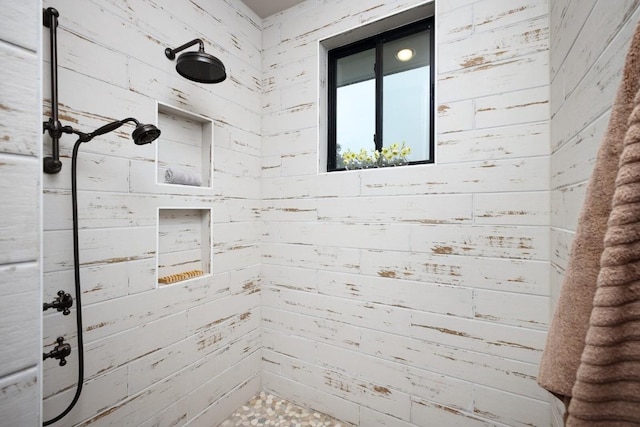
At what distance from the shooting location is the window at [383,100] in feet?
5.21

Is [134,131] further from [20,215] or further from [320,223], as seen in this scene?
[320,223]

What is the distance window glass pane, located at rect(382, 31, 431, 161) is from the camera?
159cm

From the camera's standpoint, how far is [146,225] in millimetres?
1275

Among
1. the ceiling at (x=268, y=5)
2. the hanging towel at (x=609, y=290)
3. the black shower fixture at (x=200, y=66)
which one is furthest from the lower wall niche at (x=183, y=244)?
the hanging towel at (x=609, y=290)

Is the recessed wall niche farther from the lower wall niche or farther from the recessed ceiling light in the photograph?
the recessed ceiling light

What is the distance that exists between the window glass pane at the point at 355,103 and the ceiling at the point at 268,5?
0.46 meters

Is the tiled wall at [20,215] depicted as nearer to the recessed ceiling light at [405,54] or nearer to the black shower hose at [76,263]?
the black shower hose at [76,263]

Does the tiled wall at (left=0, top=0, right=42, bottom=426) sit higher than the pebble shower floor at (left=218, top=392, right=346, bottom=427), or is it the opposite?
the tiled wall at (left=0, top=0, right=42, bottom=426)


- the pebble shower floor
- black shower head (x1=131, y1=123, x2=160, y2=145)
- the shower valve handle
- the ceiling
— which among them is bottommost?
the pebble shower floor

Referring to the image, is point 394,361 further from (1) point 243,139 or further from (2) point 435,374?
(1) point 243,139

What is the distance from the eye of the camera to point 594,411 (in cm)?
40

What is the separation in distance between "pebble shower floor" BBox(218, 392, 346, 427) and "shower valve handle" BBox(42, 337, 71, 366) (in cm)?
102

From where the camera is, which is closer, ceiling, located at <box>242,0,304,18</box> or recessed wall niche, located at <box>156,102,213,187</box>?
recessed wall niche, located at <box>156,102,213,187</box>

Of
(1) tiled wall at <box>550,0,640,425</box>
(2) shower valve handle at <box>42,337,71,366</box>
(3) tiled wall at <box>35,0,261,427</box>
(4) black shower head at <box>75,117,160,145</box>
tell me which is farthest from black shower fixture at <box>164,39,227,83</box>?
(1) tiled wall at <box>550,0,640,425</box>
